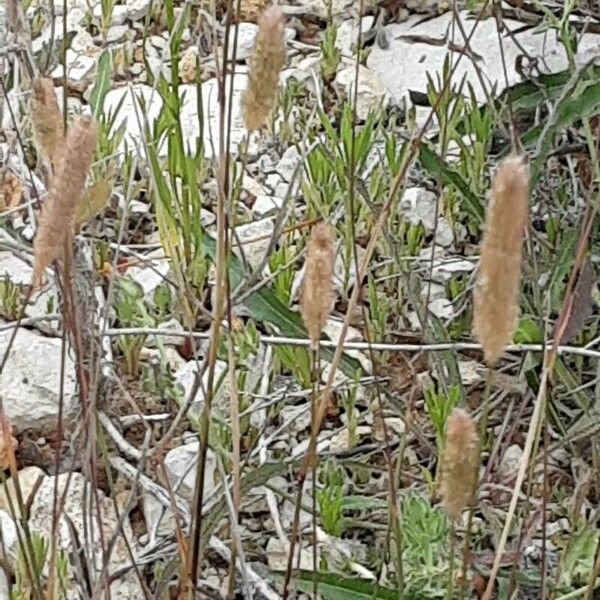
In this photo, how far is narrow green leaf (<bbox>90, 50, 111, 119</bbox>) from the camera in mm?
1646

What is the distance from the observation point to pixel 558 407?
1.35 metres

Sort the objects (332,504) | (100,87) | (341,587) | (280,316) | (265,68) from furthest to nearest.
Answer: (100,87) → (280,316) → (332,504) → (341,587) → (265,68)

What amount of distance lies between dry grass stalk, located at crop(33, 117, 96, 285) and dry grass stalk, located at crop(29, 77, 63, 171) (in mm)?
126

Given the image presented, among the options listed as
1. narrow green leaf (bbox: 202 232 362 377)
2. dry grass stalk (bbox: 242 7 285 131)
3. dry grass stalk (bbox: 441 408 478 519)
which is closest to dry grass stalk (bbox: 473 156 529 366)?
dry grass stalk (bbox: 441 408 478 519)

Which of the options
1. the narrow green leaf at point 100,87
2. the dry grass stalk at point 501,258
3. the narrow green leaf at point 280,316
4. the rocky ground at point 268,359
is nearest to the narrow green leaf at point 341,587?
the rocky ground at point 268,359

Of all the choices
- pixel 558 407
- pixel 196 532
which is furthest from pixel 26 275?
pixel 196 532

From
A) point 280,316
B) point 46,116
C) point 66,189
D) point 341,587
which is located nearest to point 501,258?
point 66,189

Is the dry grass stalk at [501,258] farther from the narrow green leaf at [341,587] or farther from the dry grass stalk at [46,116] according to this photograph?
the narrow green leaf at [341,587]

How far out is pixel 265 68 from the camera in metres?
0.79

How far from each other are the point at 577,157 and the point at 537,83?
16cm

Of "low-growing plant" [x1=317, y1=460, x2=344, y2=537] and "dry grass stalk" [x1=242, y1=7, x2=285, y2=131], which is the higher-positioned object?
"dry grass stalk" [x1=242, y1=7, x2=285, y2=131]

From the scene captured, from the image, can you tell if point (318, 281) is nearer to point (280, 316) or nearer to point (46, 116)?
point (46, 116)

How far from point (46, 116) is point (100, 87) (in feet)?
2.83

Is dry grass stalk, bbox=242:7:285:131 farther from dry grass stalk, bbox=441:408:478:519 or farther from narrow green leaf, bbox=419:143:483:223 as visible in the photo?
narrow green leaf, bbox=419:143:483:223
